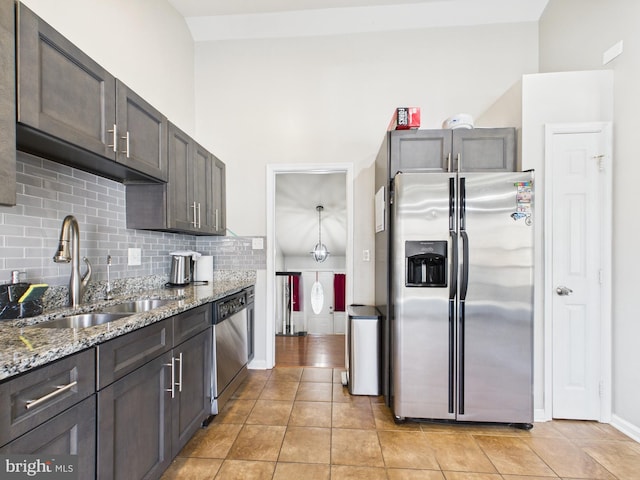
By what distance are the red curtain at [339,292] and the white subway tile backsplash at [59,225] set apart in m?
2.85

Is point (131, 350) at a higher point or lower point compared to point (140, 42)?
lower

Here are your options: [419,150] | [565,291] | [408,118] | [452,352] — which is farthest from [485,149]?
[452,352]

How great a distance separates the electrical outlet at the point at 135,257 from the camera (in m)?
2.27

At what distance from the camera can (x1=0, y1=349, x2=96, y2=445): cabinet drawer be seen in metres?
0.80

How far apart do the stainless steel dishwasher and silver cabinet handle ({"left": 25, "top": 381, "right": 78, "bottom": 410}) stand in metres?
1.09

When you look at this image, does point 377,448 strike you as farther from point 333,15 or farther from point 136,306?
point 333,15

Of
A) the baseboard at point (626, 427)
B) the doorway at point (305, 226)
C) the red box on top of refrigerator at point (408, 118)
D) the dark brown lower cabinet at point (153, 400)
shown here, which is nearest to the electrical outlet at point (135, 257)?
the dark brown lower cabinet at point (153, 400)

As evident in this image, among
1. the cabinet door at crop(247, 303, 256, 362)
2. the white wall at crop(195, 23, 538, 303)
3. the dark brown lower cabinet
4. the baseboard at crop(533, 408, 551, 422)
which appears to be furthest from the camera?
the white wall at crop(195, 23, 538, 303)

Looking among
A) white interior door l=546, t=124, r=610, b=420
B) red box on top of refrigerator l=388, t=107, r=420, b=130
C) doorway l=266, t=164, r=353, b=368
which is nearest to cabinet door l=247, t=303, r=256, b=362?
doorway l=266, t=164, r=353, b=368

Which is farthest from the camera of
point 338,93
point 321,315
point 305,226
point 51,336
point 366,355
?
point 305,226

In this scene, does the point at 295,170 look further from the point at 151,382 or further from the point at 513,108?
the point at 151,382

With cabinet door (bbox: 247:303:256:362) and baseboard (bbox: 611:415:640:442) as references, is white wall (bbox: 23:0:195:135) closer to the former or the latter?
cabinet door (bbox: 247:303:256:362)

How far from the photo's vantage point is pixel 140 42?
7.85ft

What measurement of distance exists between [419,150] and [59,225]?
2.46 meters
